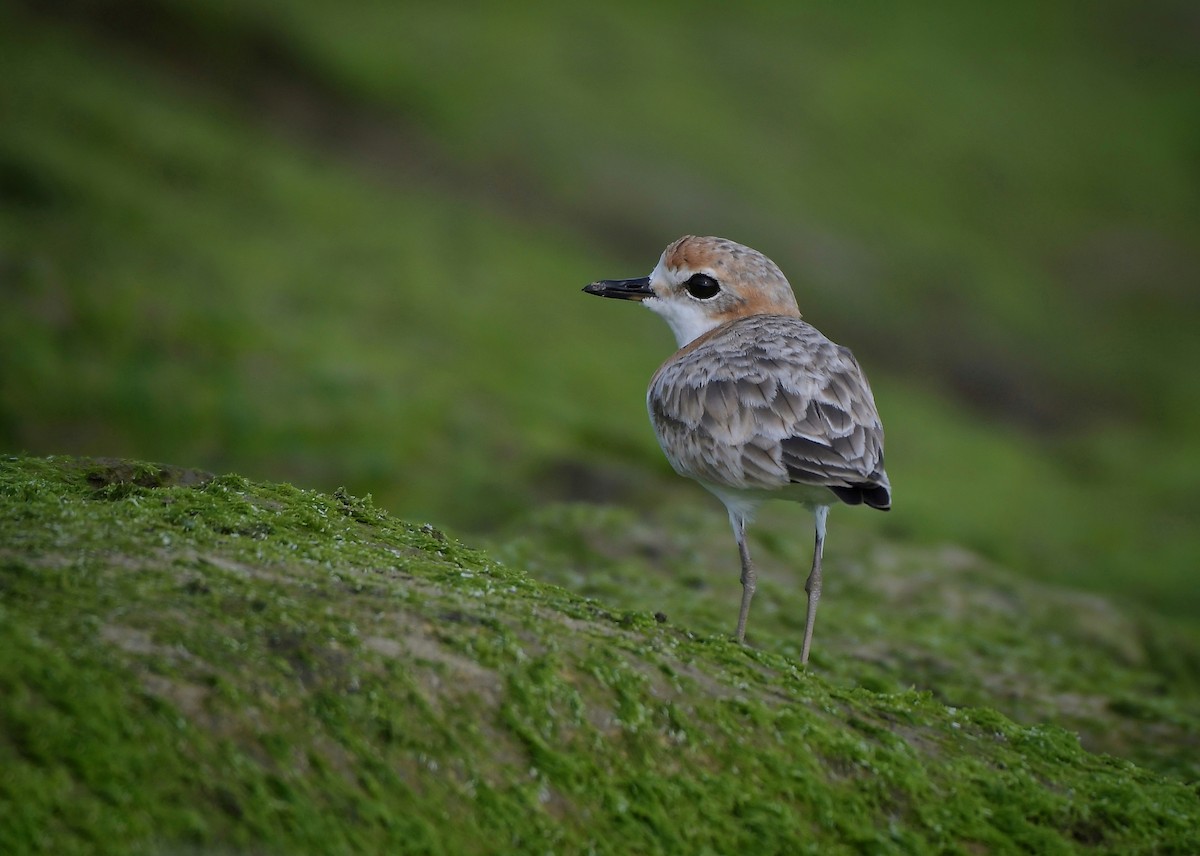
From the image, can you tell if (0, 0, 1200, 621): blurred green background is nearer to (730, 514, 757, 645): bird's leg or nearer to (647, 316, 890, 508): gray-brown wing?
(730, 514, 757, 645): bird's leg

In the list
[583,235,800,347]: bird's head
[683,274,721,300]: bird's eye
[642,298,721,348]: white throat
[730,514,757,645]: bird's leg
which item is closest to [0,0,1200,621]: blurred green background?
[642,298,721,348]: white throat

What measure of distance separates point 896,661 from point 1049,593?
12.7 ft

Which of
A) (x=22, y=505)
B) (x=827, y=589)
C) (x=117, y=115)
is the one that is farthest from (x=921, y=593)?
(x=117, y=115)

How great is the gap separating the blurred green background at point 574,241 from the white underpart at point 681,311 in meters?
2.83

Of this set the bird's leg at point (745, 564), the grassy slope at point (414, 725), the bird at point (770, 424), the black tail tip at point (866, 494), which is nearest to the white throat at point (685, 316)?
the bird at point (770, 424)

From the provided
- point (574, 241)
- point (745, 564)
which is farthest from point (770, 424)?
point (574, 241)

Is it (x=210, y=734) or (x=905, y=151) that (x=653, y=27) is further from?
(x=210, y=734)

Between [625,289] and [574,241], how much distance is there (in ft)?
49.1

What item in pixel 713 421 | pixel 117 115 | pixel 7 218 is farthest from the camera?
pixel 117 115

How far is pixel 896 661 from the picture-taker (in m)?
9.73

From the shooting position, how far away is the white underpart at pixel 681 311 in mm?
10117

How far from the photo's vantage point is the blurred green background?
614 inches

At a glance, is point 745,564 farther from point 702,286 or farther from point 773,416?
point 702,286

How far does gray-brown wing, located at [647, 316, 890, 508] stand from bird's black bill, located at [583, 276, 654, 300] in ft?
4.51
